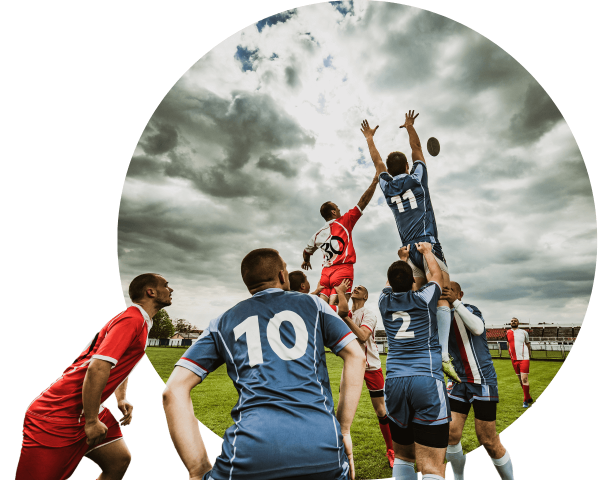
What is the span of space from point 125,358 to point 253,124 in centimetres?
336

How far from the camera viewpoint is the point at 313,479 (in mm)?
2381

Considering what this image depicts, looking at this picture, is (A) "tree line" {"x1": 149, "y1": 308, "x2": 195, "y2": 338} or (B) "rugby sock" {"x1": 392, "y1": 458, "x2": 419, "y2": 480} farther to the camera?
(A) "tree line" {"x1": 149, "y1": 308, "x2": 195, "y2": 338}

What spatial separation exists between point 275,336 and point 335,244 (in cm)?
242

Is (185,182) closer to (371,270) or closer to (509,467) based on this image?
(371,270)

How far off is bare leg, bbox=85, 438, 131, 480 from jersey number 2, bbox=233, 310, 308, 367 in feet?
9.27

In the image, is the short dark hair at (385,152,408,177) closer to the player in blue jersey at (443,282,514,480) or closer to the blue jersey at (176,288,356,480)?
the player in blue jersey at (443,282,514,480)

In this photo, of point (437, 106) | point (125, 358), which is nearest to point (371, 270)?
point (437, 106)

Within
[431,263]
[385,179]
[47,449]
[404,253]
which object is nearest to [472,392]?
[431,263]

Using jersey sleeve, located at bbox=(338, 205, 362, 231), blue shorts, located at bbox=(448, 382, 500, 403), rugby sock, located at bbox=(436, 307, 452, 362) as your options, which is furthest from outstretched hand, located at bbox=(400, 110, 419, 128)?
blue shorts, located at bbox=(448, 382, 500, 403)

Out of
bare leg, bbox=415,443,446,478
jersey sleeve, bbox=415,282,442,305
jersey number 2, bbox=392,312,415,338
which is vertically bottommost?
bare leg, bbox=415,443,446,478

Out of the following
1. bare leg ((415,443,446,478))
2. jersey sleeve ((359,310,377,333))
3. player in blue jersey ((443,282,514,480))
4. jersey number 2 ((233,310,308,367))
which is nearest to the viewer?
jersey number 2 ((233,310,308,367))

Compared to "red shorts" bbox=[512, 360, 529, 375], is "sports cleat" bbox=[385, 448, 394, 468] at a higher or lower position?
lower

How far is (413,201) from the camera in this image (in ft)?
16.5

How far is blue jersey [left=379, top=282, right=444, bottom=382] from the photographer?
4.43 meters
